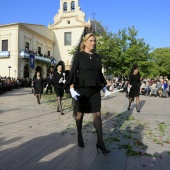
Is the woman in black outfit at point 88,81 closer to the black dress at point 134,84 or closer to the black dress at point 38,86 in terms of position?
the black dress at point 134,84

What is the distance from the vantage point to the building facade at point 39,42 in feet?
130

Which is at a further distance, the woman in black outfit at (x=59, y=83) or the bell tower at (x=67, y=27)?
the bell tower at (x=67, y=27)

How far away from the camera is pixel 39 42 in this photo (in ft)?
151

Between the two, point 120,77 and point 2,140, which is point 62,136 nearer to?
point 2,140

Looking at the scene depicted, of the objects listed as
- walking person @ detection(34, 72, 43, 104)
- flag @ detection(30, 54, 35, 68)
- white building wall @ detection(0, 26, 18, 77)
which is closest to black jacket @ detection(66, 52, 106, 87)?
walking person @ detection(34, 72, 43, 104)

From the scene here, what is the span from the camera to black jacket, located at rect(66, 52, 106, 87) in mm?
4199

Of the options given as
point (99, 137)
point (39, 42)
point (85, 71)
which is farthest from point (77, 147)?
point (39, 42)

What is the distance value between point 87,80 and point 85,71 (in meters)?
0.17

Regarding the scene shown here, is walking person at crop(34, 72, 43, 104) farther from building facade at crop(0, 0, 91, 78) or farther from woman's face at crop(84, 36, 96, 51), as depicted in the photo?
building facade at crop(0, 0, 91, 78)

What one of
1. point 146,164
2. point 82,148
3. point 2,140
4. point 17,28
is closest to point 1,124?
point 2,140

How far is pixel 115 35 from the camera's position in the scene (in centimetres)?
3519

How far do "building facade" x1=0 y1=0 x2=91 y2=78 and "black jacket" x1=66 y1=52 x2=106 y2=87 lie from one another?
3054 cm

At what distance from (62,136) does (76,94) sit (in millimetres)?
1613

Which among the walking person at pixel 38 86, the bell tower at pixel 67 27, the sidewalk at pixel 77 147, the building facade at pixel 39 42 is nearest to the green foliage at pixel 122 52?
the building facade at pixel 39 42
